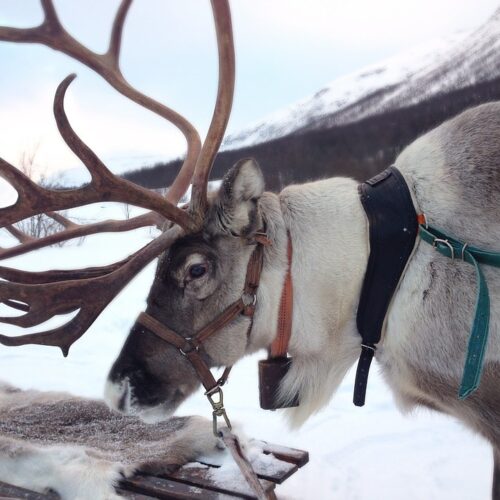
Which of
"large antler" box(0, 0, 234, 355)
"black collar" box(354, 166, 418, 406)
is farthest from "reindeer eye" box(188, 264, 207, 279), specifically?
"black collar" box(354, 166, 418, 406)

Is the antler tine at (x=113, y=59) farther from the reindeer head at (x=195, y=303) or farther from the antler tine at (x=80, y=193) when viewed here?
the reindeer head at (x=195, y=303)

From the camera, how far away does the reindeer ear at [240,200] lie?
174 cm

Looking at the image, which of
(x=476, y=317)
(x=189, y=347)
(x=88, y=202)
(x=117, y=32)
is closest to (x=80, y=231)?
(x=88, y=202)

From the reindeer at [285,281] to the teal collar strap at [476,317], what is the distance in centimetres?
5

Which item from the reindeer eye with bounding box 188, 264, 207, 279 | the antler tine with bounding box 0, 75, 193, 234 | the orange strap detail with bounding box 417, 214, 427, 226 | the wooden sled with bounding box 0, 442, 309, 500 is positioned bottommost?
the wooden sled with bounding box 0, 442, 309, 500

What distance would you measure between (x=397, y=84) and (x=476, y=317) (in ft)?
41.1

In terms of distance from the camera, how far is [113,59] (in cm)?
284

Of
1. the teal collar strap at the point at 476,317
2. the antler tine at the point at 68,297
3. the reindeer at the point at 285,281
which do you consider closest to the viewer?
the teal collar strap at the point at 476,317

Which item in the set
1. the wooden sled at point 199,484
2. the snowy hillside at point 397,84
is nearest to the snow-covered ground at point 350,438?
the wooden sled at point 199,484

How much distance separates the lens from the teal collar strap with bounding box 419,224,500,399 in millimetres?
1607

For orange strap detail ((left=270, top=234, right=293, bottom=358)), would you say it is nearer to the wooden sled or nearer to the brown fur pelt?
the wooden sled

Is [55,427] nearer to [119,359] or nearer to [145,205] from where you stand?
[119,359]

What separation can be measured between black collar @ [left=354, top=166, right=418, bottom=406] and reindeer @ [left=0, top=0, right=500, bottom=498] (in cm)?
4

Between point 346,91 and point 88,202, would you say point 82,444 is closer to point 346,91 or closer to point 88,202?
point 88,202
